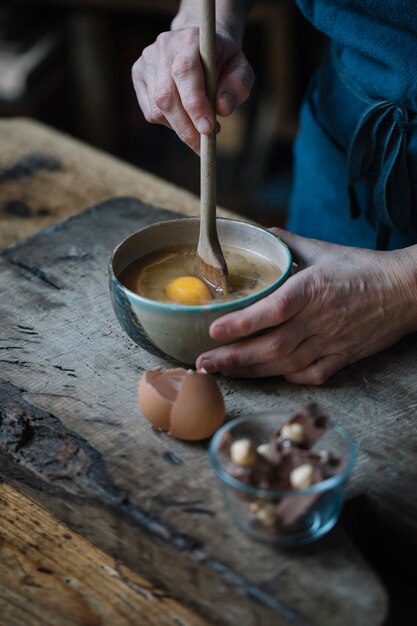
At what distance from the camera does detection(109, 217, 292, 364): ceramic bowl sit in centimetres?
105

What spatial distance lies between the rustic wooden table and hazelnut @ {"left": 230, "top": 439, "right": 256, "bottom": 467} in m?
0.08

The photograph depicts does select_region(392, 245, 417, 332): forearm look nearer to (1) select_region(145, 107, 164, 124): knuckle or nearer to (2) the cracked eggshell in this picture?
(2) the cracked eggshell

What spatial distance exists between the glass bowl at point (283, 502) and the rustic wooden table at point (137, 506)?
18 millimetres

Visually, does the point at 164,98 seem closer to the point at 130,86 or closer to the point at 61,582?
the point at 61,582

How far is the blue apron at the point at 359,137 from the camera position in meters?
1.29

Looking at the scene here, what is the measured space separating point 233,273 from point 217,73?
1.02 feet

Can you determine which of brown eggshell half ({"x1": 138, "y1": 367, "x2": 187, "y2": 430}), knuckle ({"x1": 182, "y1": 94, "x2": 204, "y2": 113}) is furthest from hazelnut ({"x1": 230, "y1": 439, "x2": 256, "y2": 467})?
knuckle ({"x1": 182, "y1": 94, "x2": 204, "y2": 113})

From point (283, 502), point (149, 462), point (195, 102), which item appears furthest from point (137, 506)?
point (195, 102)

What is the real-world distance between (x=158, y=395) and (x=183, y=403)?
3 centimetres

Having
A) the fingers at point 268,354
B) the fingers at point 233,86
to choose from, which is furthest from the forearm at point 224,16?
the fingers at point 268,354

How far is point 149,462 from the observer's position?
100 cm

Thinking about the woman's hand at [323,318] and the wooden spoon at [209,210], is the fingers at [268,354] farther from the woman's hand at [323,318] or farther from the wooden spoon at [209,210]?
the wooden spoon at [209,210]

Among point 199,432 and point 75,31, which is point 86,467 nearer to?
point 199,432

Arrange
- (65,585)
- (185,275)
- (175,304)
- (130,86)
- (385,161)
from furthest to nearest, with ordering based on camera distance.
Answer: (130,86), (385,161), (185,275), (175,304), (65,585)
